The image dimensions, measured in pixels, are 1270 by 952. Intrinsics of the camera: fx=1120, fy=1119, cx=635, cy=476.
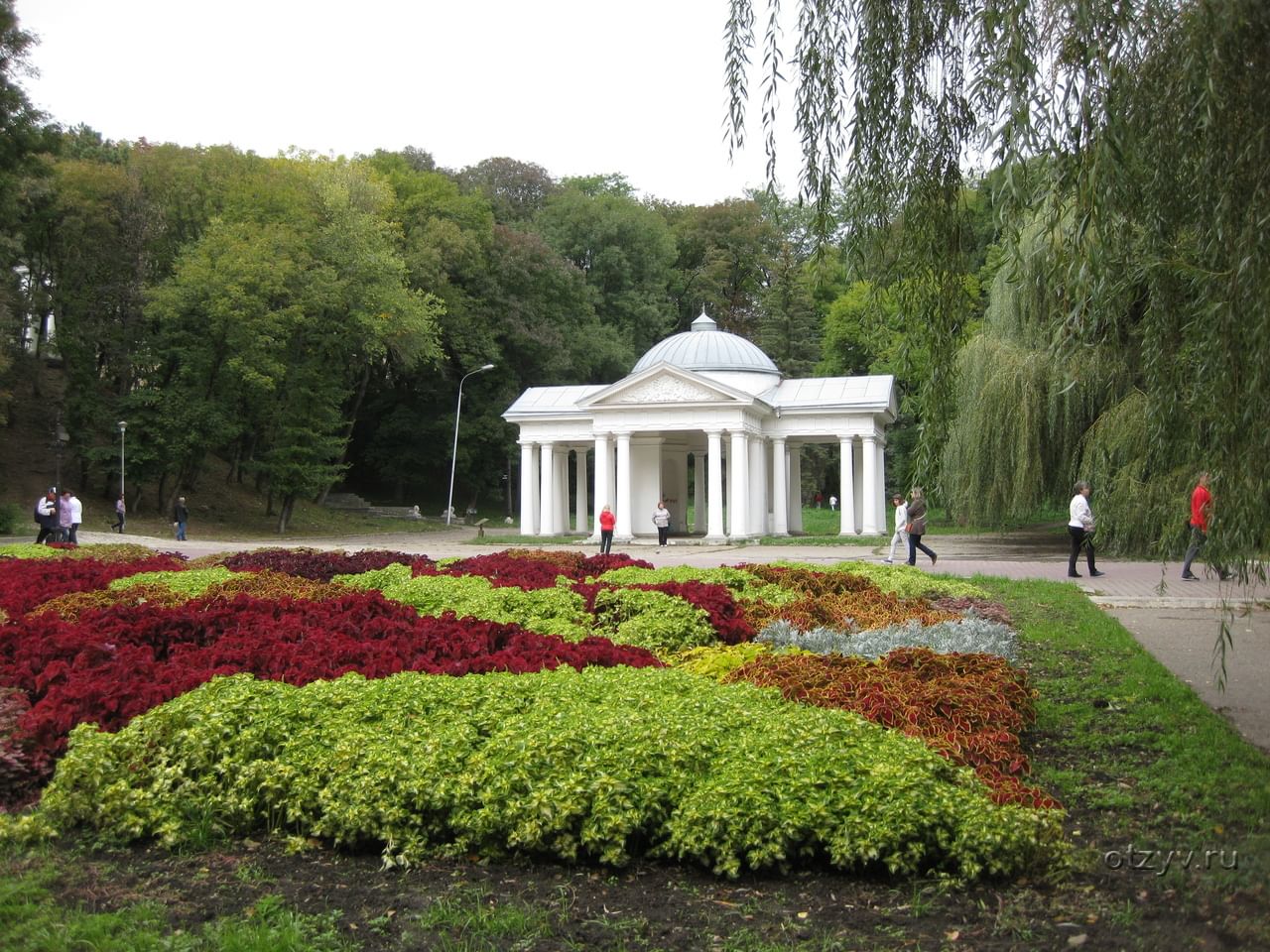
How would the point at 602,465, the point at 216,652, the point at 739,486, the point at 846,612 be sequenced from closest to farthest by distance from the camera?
the point at 216,652 → the point at 846,612 → the point at 739,486 → the point at 602,465

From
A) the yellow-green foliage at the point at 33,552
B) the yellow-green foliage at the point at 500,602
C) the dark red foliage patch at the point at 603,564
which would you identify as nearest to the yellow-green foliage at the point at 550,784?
the yellow-green foliage at the point at 500,602

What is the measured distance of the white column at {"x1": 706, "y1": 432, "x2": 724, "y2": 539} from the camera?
124 ft

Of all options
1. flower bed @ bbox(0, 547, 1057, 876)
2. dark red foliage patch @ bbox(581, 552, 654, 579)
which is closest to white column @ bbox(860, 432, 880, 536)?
dark red foliage patch @ bbox(581, 552, 654, 579)

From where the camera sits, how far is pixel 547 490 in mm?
42844

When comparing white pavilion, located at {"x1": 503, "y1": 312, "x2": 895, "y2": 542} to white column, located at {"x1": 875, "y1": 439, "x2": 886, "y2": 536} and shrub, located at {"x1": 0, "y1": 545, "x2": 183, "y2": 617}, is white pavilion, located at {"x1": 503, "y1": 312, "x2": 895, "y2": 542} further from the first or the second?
shrub, located at {"x1": 0, "y1": 545, "x2": 183, "y2": 617}

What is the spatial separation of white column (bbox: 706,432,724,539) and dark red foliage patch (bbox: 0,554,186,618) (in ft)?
79.3

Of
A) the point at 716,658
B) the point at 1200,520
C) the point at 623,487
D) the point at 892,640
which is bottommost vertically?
the point at 892,640

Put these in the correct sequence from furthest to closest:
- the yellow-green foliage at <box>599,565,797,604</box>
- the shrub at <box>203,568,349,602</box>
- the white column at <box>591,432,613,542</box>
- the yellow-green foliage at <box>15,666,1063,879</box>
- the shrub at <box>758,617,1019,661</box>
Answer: the white column at <box>591,432,613,542</box>, the yellow-green foliage at <box>599,565,797,604</box>, the shrub at <box>203,568,349,602</box>, the shrub at <box>758,617,1019,661</box>, the yellow-green foliage at <box>15,666,1063,879</box>

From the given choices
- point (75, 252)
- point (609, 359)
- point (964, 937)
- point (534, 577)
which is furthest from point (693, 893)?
point (609, 359)

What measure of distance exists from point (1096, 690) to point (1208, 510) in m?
2.63

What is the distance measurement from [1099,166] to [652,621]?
5.10 meters

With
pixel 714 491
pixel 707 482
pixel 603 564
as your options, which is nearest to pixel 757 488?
pixel 707 482

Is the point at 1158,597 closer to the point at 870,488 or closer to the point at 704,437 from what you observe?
the point at 870,488

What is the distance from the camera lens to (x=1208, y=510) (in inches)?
228
